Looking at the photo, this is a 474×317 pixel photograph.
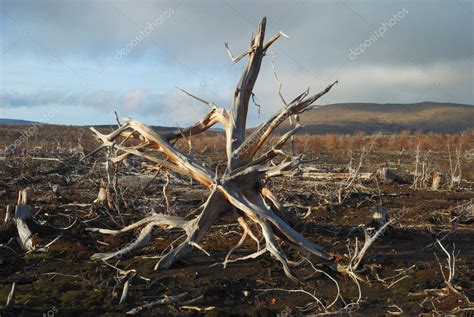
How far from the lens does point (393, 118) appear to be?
12625 cm

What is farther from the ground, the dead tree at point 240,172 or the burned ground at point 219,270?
the dead tree at point 240,172

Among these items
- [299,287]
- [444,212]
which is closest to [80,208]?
[299,287]

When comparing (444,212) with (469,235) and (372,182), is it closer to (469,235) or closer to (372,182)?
(469,235)

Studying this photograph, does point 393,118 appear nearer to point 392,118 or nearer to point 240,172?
point 392,118

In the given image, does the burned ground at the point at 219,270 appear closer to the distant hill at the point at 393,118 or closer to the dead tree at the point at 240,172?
the dead tree at the point at 240,172

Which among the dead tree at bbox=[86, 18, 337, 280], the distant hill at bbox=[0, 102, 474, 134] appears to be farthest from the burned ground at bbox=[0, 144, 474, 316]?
the distant hill at bbox=[0, 102, 474, 134]

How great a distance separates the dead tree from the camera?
5637mm

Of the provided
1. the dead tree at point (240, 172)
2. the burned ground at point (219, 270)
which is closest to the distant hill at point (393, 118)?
the burned ground at point (219, 270)

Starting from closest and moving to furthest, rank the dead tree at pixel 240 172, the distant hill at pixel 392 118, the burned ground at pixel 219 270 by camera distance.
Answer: the burned ground at pixel 219 270 → the dead tree at pixel 240 172 → the distant hill at pixel 392 118

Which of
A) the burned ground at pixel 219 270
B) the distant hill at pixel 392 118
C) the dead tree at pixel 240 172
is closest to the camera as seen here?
the burned ground at pixel 219 270

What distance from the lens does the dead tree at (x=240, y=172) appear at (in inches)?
222

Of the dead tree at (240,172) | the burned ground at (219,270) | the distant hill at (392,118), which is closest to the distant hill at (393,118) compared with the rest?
the distant hill at (392,118)

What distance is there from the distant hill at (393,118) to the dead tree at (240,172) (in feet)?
306

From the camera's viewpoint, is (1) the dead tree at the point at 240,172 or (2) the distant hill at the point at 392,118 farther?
(2) the distant hill at the point at 392,118
